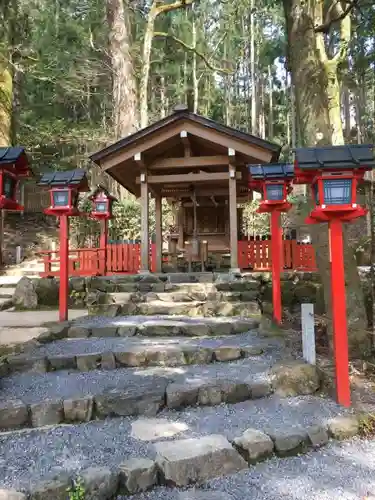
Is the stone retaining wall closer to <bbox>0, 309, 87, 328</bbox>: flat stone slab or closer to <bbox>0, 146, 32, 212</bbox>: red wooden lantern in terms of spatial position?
<bbox>0, 146, 32, 212</bbox>: red wooden lantern

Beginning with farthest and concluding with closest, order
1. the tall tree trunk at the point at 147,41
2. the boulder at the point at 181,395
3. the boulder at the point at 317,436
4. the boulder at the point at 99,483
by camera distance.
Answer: the tall tree trunk at the point at 147,41 → the boulder at the point at 181,395 → the boulder at the point at 317,436 → the boulder at the point at 99,483

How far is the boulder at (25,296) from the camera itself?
26.6ft

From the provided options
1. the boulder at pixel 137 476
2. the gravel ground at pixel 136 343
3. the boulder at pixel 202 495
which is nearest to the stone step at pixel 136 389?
the gravel ground at pixel 136 343

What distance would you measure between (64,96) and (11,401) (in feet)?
71.9

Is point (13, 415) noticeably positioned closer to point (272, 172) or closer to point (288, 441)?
point (288, 441)

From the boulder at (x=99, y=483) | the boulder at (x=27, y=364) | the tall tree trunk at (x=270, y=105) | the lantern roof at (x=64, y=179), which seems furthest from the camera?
the tall tree trunk at (x=270, y=105)

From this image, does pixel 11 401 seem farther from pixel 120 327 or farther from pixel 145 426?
pixel 120 327

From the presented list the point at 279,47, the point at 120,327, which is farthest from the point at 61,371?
the point at 279,47

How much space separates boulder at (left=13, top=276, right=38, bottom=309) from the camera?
8.10 meters

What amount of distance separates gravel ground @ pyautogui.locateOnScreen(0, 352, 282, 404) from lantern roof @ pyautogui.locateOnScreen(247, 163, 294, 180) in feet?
9.55

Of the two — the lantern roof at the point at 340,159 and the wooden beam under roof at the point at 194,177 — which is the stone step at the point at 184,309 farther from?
the wooden beam under roof at the point at 194,177

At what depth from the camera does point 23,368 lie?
4.08 meters

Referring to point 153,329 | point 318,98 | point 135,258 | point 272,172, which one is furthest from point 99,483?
point 135,258

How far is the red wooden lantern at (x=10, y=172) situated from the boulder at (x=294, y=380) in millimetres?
3230
